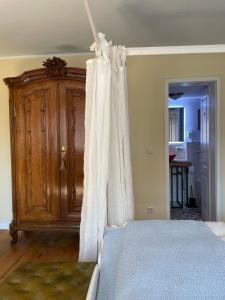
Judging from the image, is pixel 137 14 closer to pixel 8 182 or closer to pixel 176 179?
pixel 8 182

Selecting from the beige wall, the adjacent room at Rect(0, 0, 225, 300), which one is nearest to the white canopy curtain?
the adjacent room at Rect(0, 0, 225, 300)

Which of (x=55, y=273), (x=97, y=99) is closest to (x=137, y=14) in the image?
(x=97, y=99)

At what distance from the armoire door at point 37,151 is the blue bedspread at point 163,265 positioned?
1.76 m

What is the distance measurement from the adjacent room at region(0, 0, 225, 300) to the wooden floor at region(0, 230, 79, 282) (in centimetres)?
2

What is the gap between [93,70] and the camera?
6.30ft

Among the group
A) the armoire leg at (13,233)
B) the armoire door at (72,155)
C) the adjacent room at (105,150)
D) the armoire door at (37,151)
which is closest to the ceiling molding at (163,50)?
the adjacent room at (105,150)

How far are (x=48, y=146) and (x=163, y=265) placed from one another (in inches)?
93.4

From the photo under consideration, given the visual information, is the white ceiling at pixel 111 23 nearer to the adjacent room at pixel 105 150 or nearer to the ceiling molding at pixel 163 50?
the adjacent room at pixel 105 150

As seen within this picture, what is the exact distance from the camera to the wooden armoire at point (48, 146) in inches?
130

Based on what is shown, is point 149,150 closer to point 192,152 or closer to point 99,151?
point 99,151

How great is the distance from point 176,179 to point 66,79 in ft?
10.5

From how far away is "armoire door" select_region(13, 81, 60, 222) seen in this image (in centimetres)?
332

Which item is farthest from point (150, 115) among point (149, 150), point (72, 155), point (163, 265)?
point (163, 265)

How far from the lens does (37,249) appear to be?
3.27 meters
